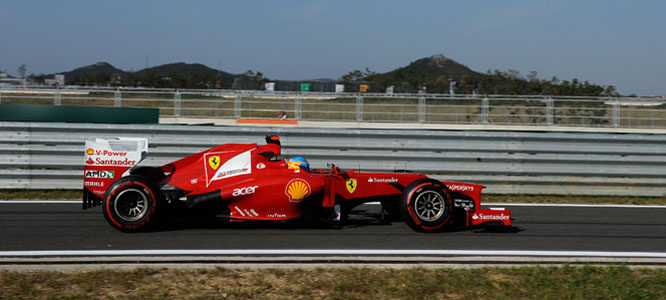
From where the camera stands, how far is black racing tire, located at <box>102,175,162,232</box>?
7.49m

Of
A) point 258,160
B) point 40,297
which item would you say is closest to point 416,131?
point 258,160

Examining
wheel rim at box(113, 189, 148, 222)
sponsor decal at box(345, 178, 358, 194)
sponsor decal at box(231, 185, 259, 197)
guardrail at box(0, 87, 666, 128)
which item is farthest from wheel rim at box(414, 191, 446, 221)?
guardrail at box(0, 87, 666, 128)

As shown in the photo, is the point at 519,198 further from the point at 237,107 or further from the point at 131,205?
the point at 237,107

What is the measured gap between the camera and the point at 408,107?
22.7 metres

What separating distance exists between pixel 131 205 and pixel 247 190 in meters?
1.38

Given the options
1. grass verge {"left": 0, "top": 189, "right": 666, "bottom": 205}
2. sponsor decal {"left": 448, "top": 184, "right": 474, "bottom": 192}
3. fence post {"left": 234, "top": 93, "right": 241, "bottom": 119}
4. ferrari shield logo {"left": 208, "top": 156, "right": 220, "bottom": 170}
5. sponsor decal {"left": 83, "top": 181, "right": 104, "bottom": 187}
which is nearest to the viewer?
sponsor decal {"left": 83, "top": 181, "right": 104, "bottom": 187}

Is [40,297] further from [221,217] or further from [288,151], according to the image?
[288,151]

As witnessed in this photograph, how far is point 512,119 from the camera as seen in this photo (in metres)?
21.8

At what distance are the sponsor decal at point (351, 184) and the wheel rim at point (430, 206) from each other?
2.60 ft

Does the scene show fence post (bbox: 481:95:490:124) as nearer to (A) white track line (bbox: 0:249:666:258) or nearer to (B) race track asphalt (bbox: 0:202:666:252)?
(B) race track asphalt (bbox: 0:202:666:252)

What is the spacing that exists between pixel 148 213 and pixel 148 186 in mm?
318

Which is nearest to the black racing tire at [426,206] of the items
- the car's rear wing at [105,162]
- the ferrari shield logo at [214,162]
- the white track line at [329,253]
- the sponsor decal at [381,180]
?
the sponsor decal at [381,180]

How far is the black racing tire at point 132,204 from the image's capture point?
7492 mm

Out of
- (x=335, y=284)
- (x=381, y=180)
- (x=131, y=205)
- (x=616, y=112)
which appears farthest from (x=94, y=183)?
(x=616, y=112)
